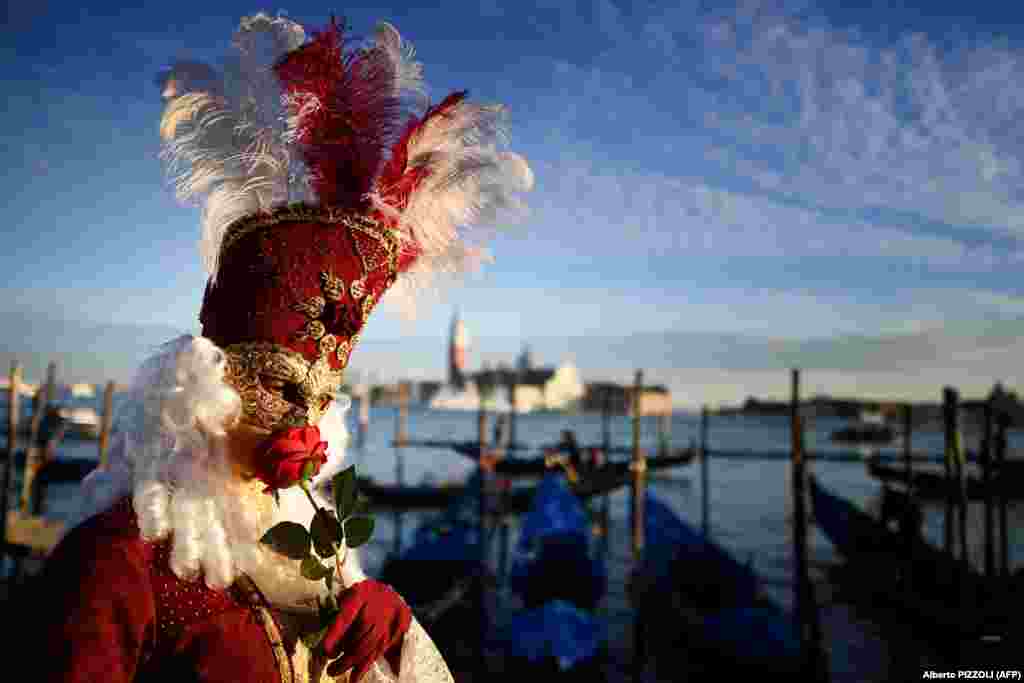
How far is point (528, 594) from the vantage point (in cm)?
846

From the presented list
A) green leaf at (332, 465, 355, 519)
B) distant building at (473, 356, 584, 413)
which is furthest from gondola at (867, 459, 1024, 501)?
distant building at (473, 356, 584, 413)

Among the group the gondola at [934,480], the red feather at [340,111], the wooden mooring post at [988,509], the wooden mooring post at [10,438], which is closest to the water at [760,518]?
the red feather at [340,111]

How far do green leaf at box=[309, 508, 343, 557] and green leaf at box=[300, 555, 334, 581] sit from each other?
2 cm

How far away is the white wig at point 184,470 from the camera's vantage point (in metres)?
1.28

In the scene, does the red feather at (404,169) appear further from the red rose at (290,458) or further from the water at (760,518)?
the water at (760,518)

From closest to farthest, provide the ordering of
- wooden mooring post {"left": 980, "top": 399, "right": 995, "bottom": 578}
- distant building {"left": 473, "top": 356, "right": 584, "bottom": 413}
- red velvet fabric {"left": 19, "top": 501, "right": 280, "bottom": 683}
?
red velvet fabric {"left": 19, "top": 501, "right": 280, "bottom": 683}
wooden mooring post {"left": 980, "top": 399, "right": 995, "bottom": 578}
distant building {"left": 473, "top": 356, "right": 584, "bottom": 413}

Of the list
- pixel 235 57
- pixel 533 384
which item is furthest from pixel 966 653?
pixel 533 384

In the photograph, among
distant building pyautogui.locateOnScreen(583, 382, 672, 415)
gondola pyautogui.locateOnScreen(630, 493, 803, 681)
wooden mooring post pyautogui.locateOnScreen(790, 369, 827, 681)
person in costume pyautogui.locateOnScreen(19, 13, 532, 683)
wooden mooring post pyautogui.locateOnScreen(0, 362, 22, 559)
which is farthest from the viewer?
distant building pyautogui.locateOnScreen(583, 382, 672, 415)

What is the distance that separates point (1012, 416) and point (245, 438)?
12.5 m

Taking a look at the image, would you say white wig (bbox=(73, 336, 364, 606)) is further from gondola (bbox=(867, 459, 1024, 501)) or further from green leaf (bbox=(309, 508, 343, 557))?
gondola (bbox=(867, 459, 1024, 501))

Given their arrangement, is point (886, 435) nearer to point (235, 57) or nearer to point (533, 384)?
point (533, 384)

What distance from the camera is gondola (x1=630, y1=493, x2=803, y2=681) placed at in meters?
6.52

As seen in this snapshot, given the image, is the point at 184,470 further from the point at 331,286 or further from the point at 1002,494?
the point at 1002,494

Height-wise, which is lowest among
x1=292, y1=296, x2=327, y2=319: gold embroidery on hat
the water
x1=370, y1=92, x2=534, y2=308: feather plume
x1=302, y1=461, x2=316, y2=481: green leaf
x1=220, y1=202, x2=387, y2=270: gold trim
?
the water
